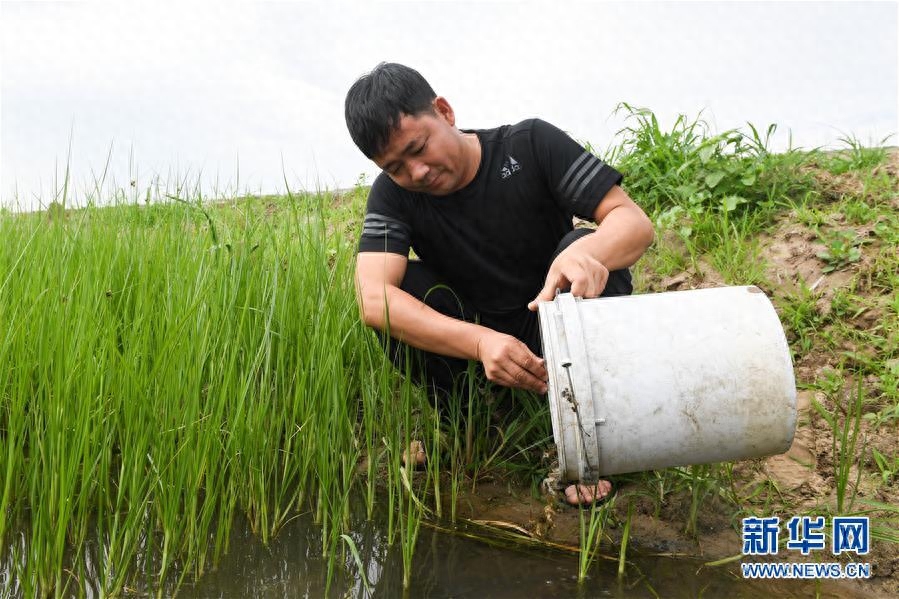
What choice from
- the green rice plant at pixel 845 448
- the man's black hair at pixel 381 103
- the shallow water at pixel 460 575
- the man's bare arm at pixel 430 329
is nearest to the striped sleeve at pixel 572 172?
the man's black hair at pixel 381 103

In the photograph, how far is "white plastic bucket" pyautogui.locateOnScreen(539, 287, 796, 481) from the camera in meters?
1.63

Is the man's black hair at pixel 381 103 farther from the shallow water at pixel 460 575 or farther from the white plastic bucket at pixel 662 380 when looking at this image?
the shallow water at pixel 460 575

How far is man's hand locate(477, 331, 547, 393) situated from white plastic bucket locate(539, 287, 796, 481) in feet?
0.47

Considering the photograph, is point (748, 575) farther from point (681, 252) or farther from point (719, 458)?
point (681, 252)

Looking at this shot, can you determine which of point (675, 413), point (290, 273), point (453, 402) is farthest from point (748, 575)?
point (290, 273)

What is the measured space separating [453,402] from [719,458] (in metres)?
0.83

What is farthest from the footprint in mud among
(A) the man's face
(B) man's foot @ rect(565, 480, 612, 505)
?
(A) the man's face

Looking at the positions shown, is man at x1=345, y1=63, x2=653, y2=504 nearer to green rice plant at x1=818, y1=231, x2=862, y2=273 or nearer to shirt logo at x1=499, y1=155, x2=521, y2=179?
shirt logo at x1=499, y1=155, x2=521, y2=179

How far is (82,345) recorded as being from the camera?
6.30 feet

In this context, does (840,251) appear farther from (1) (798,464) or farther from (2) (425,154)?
(2) (425,154)

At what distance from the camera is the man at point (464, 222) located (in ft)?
A: 6.66

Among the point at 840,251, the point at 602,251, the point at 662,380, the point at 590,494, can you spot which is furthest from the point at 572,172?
the point at 840,251

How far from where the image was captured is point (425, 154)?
2.07m

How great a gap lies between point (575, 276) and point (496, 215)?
20.8 inches
